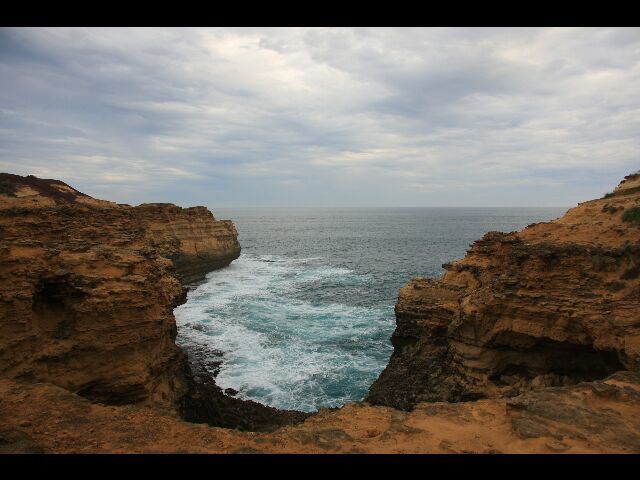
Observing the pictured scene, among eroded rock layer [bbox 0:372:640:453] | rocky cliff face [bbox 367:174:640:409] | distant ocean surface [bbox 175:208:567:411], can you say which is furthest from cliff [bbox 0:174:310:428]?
rocky cliff face [bbox 367:174:640:409]

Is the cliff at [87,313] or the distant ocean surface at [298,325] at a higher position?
the cliff at [87,313]

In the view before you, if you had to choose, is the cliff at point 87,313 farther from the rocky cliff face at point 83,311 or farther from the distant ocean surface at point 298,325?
the distant ocean surface at point 298,325

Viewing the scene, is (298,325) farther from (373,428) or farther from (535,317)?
(373,428)

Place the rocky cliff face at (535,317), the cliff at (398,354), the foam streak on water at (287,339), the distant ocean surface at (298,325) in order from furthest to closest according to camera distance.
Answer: the distant ocean surface at (298,325)
the foam streak on water at (287,339)
the rocky cliff face at (535,317)
the cliff at (398,354)

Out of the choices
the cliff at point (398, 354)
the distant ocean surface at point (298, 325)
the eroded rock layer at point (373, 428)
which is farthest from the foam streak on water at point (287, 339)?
the eroded rock layer at point (373, 428)

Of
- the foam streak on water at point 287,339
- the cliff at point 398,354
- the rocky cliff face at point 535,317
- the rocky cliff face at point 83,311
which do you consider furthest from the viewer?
the foam streak on water at point 287,339

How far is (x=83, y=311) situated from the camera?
12.1 m

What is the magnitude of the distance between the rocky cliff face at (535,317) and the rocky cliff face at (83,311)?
9720 mm

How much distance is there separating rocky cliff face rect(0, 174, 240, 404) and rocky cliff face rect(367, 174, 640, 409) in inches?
383

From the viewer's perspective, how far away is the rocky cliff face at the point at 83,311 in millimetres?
11508

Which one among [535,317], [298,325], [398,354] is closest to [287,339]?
[298,325]

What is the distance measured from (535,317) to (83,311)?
48.5 ft
